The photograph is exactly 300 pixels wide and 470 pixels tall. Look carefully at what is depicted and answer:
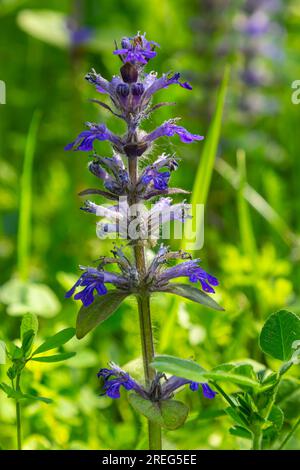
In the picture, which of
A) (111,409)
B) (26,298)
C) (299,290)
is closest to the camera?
(26,298)

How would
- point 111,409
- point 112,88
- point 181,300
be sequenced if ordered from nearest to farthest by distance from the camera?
1. point 112,88
2. point 181,300
3. point 111,409

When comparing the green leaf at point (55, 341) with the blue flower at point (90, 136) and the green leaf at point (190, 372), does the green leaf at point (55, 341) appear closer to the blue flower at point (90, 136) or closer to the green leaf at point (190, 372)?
the green leaf at point (190, 372)

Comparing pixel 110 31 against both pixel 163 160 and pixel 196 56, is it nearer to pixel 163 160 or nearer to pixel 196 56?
pixel 196 56

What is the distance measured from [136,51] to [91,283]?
1.52 feet

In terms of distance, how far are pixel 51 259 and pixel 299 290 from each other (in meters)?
0.95

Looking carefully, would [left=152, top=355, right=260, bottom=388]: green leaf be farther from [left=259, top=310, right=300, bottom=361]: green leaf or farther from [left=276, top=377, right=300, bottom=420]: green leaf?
[left=276, top=377, right=300, bottom=420]: green leaf

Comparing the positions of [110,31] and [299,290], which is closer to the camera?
[299,290]

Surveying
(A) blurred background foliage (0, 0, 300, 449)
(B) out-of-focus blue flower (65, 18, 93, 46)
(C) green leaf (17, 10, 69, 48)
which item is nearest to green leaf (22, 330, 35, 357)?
(A) blurred background foliage (0, 0, 300, 449)

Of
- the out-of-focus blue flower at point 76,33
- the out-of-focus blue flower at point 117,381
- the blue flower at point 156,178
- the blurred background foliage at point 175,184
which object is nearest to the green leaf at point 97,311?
the out-of-focus blue flower at point 117,381

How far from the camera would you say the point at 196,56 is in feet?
12.3

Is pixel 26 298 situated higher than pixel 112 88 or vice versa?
pixel 112 88

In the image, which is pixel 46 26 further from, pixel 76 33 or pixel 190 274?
pixel 190 274

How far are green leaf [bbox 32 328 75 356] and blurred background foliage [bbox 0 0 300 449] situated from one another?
1.10 feet

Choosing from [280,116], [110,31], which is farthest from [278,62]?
[110,31]
